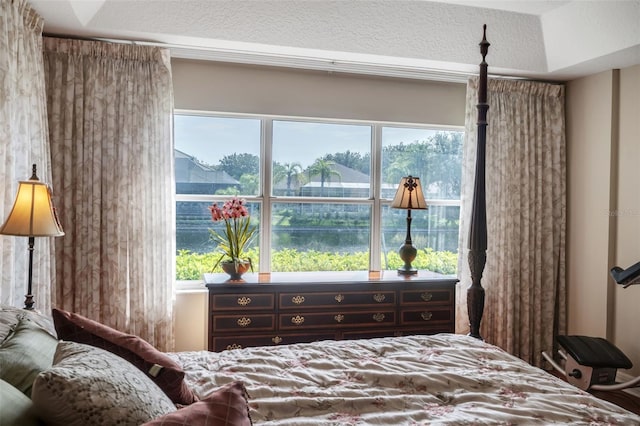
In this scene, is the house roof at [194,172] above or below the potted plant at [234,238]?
above

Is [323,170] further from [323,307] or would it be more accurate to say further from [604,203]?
[604,203]

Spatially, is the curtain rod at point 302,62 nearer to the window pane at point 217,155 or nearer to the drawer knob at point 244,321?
the window pane at point 217,155

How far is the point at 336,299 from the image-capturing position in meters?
3.31

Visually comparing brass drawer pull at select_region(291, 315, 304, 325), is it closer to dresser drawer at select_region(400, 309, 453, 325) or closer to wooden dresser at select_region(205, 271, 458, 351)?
wooden dresser at select_region(205, 271, 458, 351)

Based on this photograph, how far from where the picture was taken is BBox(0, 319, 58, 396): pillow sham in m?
1.19

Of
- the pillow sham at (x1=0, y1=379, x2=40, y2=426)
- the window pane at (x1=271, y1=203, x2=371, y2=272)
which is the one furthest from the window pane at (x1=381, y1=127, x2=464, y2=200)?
the pillow sham at (x1=0, y1=379, x2=40, y2=426)

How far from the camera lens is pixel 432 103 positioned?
13.6ft

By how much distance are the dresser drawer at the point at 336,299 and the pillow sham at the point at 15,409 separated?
222cm

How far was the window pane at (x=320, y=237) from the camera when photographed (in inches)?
155

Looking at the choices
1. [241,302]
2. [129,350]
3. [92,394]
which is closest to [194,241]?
[241,302]

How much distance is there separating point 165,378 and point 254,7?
253cm

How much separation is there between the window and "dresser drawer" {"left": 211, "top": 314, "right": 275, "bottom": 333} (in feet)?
2.38

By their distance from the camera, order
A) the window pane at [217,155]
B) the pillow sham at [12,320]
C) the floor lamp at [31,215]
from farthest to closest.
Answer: the window pane at [217,155] < the floor lamp at [31,215] < the pillow sham at [12,320]

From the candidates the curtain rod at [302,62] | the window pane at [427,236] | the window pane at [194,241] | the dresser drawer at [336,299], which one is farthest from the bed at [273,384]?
the curtain rod at [302,62]
